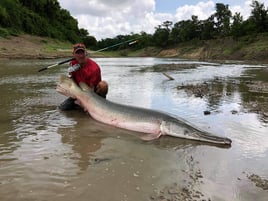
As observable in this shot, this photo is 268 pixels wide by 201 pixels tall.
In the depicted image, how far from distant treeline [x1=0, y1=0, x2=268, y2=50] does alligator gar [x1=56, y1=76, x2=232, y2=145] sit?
103ft

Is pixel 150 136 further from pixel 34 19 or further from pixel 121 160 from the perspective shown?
pixel 34 19

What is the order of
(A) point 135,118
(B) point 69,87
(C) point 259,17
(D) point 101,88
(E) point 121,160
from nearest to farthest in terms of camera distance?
(E) point 121,160 → (A) point 135,118 → (B) point 69,87 → (D) point 101,88 → (C) point 259,17

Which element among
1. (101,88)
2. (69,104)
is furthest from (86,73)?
(69,104)

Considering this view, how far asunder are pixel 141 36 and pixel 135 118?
2413 inches

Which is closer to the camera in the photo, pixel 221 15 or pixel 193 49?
pixel 193 49

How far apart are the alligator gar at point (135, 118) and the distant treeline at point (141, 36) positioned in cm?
3144

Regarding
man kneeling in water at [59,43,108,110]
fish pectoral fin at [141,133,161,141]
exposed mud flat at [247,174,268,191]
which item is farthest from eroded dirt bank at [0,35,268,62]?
exposed mud flat at [247,174,268,191]

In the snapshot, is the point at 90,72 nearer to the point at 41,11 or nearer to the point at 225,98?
the point at 225,98

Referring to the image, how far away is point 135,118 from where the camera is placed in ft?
18.9

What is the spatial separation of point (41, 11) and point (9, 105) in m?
78.6

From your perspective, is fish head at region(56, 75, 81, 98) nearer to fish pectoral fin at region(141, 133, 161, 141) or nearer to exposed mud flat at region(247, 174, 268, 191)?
fish pectoral fin at region(141, 133, 161, 141)

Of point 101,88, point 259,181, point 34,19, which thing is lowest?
point 259,181

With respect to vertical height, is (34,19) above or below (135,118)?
above

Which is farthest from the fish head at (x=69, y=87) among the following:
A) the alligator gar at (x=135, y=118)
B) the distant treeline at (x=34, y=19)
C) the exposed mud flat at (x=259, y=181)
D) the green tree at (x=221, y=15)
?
the green tree at (x=221, y=15)
